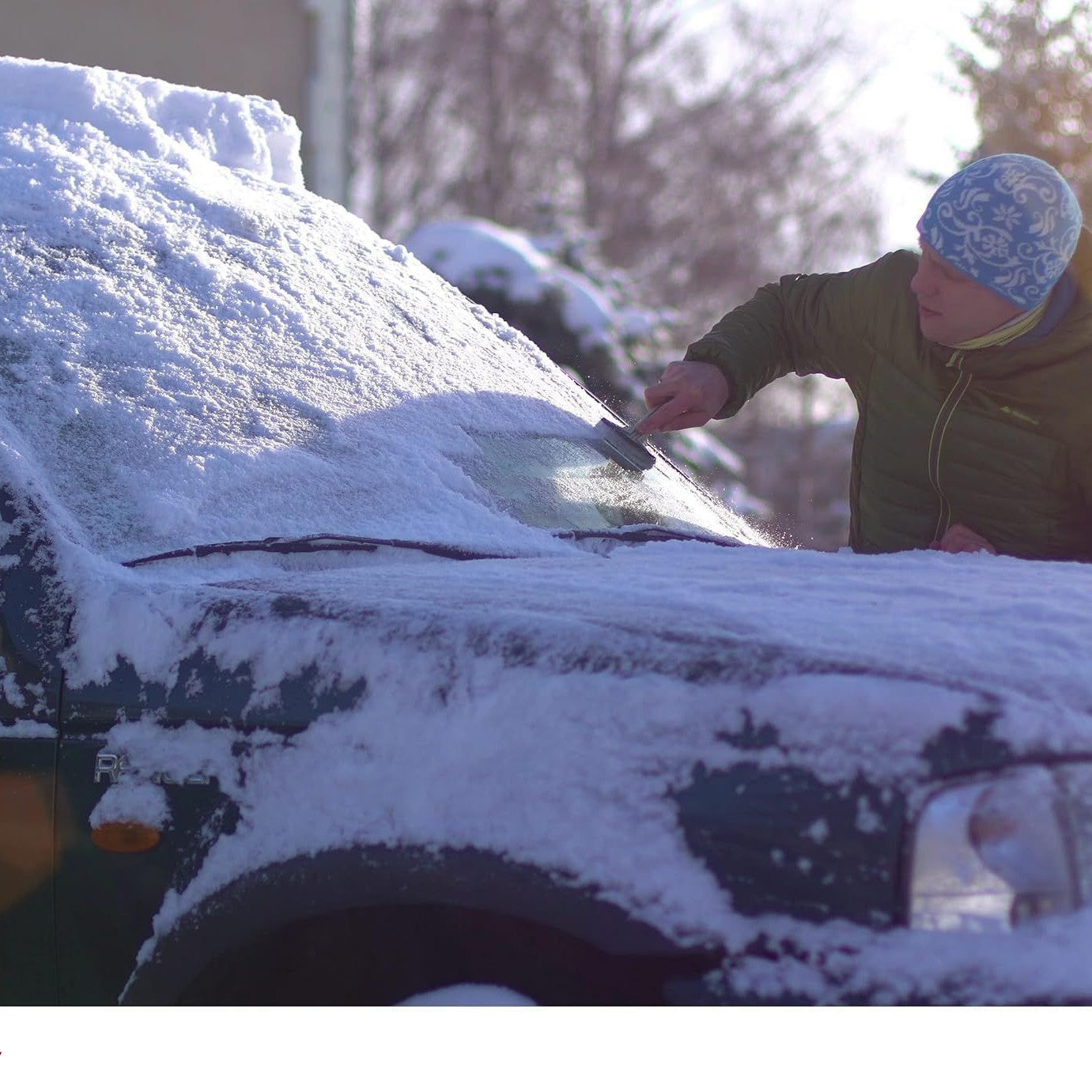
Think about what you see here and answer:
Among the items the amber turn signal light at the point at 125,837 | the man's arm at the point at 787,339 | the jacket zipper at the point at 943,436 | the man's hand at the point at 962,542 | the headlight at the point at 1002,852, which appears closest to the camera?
the headlight at the point at 1002,852

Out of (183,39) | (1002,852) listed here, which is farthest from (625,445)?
(183,39)

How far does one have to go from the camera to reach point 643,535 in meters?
2.41

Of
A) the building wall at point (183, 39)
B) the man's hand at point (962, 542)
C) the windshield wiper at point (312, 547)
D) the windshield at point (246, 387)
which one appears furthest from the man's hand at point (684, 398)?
the building wall at point (183, 39)

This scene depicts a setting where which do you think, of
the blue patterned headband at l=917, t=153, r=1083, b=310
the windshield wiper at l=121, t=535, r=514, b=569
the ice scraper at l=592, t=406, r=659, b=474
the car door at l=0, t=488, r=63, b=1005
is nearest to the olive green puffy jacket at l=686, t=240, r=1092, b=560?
the blue patterned headband at l=917, t=153, r=1083, b=310

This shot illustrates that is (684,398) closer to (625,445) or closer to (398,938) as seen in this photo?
(625,445)

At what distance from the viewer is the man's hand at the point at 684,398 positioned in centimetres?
305

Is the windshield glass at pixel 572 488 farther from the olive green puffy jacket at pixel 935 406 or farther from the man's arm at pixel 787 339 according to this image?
the olive green puffy jacket at pixel 935 406

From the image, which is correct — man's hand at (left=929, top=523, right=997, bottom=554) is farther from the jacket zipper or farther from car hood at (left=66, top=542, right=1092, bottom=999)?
car hood at (left=66, top=542, right=1092, bottom=999)

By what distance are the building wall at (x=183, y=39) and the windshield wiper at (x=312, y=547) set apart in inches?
389

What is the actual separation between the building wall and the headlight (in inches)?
425

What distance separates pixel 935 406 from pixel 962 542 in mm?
404

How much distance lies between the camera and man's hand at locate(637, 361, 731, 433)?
3.05 m

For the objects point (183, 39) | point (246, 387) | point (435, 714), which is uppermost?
point (183, 39)

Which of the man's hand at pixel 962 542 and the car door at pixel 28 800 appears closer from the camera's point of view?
the car door at pixel 28 800
